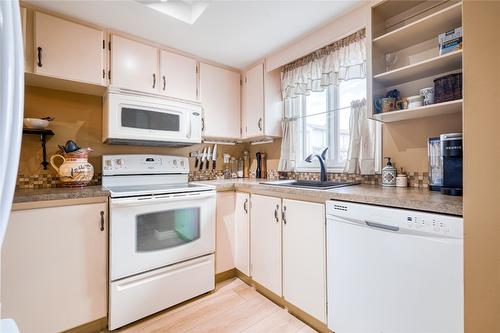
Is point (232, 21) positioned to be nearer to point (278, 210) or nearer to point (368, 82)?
point (368, 82)

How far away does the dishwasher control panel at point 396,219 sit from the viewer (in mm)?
957

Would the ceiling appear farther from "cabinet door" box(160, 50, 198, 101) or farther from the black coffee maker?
the black coffee maker

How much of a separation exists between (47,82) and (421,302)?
8.80ft

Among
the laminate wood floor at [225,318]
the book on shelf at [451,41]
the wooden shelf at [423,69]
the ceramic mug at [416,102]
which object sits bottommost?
the laminate wood floor at [225,318]

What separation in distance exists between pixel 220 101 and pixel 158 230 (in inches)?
57.9

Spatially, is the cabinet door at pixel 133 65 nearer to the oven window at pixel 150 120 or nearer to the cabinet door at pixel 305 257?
the oven window at pixel 150 120

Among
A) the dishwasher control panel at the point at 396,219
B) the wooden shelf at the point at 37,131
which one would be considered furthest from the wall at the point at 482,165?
the wooden shelf at the point at 37,131

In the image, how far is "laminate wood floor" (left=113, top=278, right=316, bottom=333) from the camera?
5.12ft

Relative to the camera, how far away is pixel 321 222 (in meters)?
1.46

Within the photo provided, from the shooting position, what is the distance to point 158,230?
1.72 meters

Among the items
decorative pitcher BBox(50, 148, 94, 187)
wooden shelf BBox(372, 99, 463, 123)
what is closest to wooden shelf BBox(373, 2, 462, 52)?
wooden shelf BBox(372, 99, 463, 123)

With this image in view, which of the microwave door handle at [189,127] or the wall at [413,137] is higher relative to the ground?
the microwave door handle at [189,127]

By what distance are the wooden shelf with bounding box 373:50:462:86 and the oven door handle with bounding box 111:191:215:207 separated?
150 cm

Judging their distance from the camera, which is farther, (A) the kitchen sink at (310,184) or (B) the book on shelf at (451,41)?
(A) the kitchen sink at (310,184)
